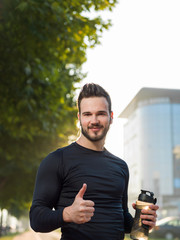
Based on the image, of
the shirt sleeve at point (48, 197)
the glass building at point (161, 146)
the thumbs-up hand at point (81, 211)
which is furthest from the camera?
the glass building at point (161, 146)

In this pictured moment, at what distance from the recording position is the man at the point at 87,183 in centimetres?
246

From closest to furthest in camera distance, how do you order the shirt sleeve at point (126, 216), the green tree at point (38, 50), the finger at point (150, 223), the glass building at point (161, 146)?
the finger at point (150, 223)
the shirt sleeve at point (126, 216)
the green tree at point (38, 50)
the glass building at point (161, 146)

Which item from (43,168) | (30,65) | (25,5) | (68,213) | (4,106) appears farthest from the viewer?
(4,106)

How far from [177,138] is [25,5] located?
89.4m

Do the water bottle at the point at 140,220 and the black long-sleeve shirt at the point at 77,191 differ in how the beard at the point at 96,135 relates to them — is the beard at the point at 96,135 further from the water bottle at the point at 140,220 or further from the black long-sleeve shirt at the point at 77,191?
the water bottle at the point at 140,220

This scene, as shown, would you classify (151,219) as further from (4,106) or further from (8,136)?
(8,136)

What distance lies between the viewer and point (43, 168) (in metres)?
2.50

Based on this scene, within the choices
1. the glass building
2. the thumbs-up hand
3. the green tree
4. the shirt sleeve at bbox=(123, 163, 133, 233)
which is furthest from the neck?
the glass building

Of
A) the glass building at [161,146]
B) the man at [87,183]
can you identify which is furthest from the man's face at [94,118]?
the glass building at [161,146]

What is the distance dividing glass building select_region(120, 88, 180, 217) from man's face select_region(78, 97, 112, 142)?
297 feet

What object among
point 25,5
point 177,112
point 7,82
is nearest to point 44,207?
point 25,5

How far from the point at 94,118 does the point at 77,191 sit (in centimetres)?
46

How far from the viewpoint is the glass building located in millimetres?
92812

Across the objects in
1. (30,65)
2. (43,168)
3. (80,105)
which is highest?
(30,65)
